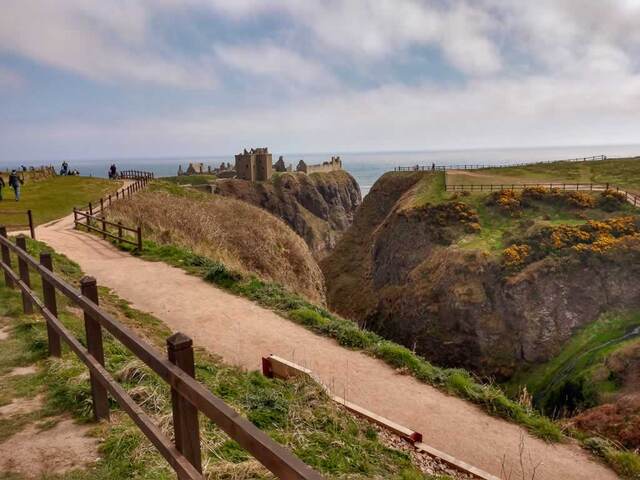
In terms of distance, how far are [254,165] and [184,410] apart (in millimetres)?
99580

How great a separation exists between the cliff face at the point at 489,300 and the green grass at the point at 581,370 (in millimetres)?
913

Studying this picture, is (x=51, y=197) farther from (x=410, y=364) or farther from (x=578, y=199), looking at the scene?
(x=578, y=199)

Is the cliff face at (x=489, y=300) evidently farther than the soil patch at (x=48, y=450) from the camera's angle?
Yes

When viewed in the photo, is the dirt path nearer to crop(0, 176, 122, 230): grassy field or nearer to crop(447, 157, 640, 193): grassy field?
crop(0, 176, 122, 230): grassy field

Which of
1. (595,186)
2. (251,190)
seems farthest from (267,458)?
(251,190)

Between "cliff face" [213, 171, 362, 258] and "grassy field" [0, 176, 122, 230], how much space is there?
40.1m

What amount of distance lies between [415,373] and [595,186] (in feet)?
143

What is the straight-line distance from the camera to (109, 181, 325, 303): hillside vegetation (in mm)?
26172

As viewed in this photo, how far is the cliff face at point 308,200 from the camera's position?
94.3 m

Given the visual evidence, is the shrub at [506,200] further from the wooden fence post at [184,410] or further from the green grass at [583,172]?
the wooden fence post at [184,410]

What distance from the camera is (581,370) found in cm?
2434

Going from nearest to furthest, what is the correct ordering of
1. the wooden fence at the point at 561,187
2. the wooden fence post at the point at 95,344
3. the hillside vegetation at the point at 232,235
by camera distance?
the wooden fence post at the point at 95,344 → the hillside vegetation at the point at 232,235 → the wooden fence at the point at 561,187

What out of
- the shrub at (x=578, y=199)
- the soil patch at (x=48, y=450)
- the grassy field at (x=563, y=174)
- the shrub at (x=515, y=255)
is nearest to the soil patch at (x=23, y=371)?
the soil patch at (x=48, y=450)

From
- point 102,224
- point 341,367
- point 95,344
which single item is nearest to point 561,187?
point 102,224
